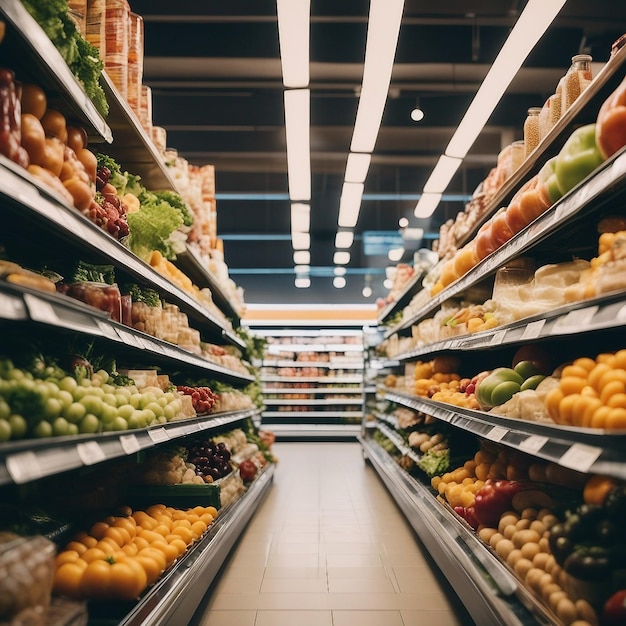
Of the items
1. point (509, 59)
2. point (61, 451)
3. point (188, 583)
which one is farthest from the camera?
point (509, 59)

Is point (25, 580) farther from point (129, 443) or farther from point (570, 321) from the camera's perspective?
point (570, 321)

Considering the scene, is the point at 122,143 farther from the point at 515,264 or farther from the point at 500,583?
the point at 500,583

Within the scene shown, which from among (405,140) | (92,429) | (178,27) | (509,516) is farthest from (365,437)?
(92,429)

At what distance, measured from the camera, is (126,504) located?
3.41m

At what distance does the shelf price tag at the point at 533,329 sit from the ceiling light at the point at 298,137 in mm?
2679

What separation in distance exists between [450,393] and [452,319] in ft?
1.68

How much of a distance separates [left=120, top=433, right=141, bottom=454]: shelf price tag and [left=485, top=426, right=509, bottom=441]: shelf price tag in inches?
55.9

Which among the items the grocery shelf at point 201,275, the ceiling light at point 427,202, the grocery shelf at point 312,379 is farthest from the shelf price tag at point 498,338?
the grocery shelf at point 312,379

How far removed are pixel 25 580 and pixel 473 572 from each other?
5.60 ft

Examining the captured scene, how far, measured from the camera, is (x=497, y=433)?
2574mm

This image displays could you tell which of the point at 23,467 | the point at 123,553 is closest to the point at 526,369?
the point at 123,553

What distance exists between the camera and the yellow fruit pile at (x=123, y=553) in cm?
204

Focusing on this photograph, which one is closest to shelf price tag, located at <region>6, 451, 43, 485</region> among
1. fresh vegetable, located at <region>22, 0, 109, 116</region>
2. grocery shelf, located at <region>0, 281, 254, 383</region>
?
grocery shelf, located at <region>0, 281, 254, 383</region>

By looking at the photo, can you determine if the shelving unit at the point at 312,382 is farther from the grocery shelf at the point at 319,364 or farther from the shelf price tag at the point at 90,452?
the shelf price tag at the point at 90,452
